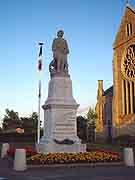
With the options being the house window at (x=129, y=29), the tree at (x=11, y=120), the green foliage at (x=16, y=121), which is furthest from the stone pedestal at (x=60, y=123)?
the tree at (x=11, y=120)

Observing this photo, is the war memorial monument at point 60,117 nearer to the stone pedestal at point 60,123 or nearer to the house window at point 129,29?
the stone pedestal at point 60,123

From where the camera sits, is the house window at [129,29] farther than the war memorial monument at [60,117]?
Yes

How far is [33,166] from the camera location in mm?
13797

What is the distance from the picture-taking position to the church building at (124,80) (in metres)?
51.6

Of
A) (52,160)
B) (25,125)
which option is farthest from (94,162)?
(25,125)

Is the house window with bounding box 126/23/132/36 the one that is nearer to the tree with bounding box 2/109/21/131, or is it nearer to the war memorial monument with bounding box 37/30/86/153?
the war memorial monument with bounding box 37/30/86/153

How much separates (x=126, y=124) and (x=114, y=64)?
12.6 metres

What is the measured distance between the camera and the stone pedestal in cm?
1670

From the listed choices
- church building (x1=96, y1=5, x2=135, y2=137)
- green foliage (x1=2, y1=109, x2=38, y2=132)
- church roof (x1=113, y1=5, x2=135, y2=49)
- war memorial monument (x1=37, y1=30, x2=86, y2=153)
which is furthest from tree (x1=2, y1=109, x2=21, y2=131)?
war memorial monument (x1=37, y1=30, x2=86, y2=153)

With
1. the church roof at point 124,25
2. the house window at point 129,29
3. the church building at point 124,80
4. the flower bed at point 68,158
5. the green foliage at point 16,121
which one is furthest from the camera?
the green foliage at point 16,121

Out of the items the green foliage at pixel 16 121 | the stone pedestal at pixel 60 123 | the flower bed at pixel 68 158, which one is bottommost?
the flower bed at pixel 68 158

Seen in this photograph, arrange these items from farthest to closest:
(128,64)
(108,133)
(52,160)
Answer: (108,133) < (128,64) < (52,160)

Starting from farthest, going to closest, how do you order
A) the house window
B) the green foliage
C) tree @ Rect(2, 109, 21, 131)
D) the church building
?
1. tree @ Rect(2, 109, 21, 131)
2. the green foliage
3. the house window
4. the church building

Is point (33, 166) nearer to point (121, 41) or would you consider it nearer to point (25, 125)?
A: point (121, 41)
